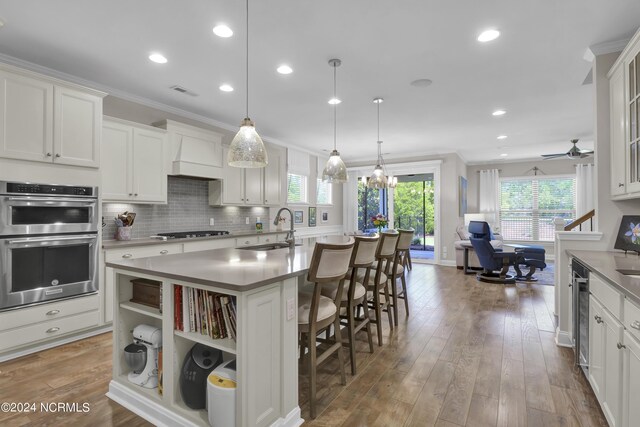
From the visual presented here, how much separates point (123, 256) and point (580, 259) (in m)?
4.13

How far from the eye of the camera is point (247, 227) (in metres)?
5.86

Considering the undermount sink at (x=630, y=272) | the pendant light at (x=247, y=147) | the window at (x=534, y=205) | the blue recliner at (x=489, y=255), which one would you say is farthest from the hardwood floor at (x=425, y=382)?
the window at (x=534, y=205)

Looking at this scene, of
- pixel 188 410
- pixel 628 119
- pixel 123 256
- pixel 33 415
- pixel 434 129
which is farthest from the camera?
pixel 434 129

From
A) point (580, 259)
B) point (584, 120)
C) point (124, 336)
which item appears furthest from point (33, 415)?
point (584, 120)

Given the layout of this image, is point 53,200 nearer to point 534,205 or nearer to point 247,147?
point 247,147

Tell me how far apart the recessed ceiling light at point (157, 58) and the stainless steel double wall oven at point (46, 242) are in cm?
139

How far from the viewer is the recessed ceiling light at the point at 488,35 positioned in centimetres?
267

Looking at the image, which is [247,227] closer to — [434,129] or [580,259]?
[434,129]

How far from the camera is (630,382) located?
1492 millimetres

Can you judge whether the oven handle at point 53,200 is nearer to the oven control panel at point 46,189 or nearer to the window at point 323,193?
the oven control panel at point 46,189

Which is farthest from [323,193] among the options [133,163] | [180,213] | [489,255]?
[133,163]

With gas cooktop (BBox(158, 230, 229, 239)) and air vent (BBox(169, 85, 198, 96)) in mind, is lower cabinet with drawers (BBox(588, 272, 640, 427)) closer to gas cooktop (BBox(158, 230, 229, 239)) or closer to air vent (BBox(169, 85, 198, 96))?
gas cooktop (BBox(158, 230, 229, 239))

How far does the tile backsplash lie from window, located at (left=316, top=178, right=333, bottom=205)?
8.32 feet

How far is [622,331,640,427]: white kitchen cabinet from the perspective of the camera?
4.64 ft
